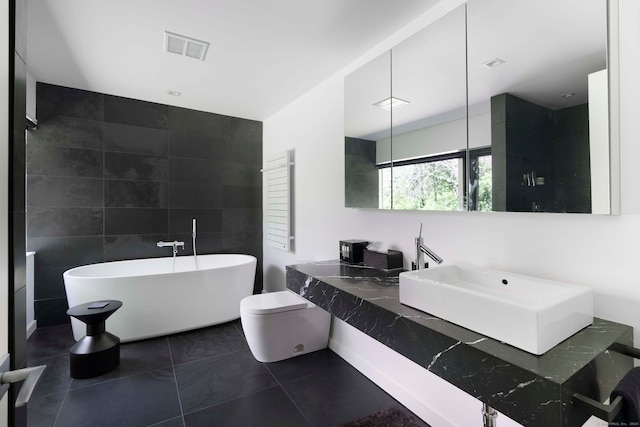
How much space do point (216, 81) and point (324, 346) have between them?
2.67 m

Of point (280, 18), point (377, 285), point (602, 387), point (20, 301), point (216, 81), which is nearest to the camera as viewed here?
point (20, 301)

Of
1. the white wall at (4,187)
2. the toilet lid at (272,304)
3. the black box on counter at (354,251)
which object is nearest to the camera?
the white wall at (4,187)

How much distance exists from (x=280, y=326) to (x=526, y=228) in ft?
6.09

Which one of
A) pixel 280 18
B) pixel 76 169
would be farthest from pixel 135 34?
pixel 76 169

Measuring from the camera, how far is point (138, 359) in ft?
8.49

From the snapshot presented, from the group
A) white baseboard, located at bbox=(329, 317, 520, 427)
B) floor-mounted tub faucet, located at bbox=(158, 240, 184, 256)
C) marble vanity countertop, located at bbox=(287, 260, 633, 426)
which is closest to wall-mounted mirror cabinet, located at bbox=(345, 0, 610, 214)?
marble vanity countertop, located at bbox=(287, 260, 633, 426)

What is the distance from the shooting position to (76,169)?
3.28m

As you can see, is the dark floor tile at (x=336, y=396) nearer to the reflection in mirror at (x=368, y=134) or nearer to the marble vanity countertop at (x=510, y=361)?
the marble vanity countertop at (x=510, y=361)

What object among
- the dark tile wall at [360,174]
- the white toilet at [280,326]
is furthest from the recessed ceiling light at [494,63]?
the white toilet at [280,326]

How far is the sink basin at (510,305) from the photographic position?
100cm

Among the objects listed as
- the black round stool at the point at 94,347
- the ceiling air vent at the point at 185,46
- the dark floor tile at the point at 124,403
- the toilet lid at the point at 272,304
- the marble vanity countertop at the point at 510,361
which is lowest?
the dark floor tile at the point at 124,403

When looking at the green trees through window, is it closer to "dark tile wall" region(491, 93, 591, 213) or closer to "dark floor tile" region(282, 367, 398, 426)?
"dark tile wall" region(491, 93, 591, 213)

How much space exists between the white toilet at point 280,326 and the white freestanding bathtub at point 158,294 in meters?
0.70

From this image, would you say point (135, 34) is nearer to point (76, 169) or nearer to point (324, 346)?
point (76, 169)
